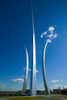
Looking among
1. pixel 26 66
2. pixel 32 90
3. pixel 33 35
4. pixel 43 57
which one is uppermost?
pixel 33 35

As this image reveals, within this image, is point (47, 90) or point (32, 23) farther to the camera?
point (32, 23)

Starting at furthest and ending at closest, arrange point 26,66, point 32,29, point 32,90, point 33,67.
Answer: point 26,66 → point 32,29 → point 33,67 → point 32,90

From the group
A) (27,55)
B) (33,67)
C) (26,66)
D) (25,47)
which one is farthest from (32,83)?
(25,47)

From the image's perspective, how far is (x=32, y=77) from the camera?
28.6 meters

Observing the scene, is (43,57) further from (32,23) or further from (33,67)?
(32,23)

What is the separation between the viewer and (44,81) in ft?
109

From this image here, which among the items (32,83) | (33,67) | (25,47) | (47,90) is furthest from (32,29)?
(47,90)

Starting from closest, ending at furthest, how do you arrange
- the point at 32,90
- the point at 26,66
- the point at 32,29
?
the point at 32,90, the point at 32,29, the point at 26,66

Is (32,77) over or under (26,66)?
under

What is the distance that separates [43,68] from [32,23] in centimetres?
1665

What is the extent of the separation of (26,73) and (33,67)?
7.38m

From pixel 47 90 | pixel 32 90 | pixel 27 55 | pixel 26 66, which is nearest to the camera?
pixel 32 90

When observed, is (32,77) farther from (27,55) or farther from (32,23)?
(32,23)

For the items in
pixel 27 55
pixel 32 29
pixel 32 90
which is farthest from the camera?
pixel 27 55
